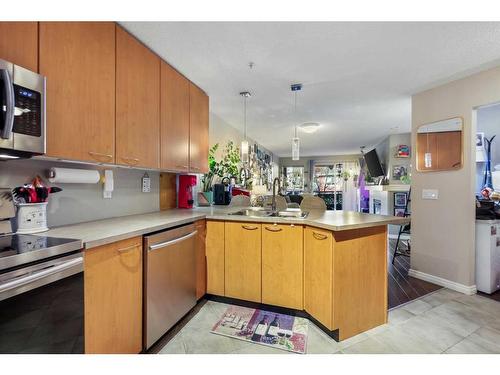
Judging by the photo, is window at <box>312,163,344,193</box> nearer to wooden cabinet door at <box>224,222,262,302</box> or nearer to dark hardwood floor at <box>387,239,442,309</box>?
dark hardwood floor at <box>387,239,442,309</box>

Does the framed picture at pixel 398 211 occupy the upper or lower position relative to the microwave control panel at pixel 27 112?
lower

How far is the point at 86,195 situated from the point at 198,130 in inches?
50.6

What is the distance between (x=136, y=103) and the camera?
1.75 metres

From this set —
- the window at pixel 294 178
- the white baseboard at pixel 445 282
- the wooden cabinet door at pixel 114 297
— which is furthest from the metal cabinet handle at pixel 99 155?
the window at pixel 294 178

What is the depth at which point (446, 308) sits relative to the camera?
7.11ft

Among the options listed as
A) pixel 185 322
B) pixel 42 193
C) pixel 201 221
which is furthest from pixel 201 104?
pixel 185 322

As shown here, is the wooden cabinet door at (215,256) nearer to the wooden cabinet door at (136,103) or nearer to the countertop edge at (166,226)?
the countertop edge at (166,226)

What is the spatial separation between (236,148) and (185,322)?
325cm

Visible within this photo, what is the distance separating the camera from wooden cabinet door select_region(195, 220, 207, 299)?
→ 6.81ft

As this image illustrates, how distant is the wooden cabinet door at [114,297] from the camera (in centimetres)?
114

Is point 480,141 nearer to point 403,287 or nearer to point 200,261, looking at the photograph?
point 403,287

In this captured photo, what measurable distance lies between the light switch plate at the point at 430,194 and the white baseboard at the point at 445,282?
92 cm

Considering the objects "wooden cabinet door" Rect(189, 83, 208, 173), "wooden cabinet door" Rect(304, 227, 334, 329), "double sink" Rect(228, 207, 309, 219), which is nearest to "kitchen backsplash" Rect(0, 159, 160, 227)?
"wooden cabinet door" Rect(189, 83, 208, 173)

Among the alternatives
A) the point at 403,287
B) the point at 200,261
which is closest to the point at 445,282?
the point at 403,287
